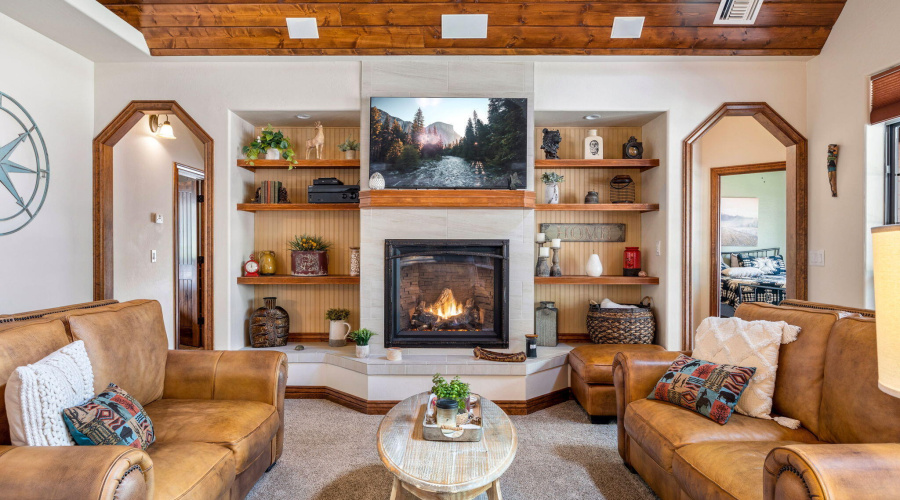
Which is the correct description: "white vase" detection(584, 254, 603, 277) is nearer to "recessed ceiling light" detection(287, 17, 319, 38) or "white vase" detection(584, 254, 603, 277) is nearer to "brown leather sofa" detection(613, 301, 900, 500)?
"brown leather sofa" detection(613, 301, 900, 500)

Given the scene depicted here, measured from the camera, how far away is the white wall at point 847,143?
3.01 metres

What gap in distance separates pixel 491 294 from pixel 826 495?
260 cm

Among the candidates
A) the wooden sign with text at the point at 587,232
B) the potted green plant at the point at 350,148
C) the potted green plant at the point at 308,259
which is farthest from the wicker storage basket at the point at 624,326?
the potted green plant at the point at 350,148

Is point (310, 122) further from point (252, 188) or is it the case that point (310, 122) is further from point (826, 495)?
point (826, 495)

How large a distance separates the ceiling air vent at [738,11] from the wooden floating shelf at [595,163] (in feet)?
3.57

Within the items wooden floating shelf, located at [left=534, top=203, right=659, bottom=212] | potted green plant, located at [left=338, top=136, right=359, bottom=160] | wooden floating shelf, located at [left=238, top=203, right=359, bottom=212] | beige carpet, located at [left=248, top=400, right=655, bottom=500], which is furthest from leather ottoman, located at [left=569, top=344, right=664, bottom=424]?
potted green plant, located at [left=338, top=136, right=359, bottom=160]

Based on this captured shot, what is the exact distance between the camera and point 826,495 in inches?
46.9

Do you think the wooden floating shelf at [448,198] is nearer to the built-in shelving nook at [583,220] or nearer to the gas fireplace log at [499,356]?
the built-in shelving nook at [583,220]

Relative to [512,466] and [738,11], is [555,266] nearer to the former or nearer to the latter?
[512,466]

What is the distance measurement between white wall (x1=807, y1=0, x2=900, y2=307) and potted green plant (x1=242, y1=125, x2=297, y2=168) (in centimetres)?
414

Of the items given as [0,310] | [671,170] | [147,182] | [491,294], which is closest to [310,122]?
[147,182]

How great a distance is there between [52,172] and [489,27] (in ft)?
10.9

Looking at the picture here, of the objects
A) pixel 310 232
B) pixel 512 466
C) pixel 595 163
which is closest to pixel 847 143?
pixel 595 163

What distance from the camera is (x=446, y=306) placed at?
3766 millimetres
